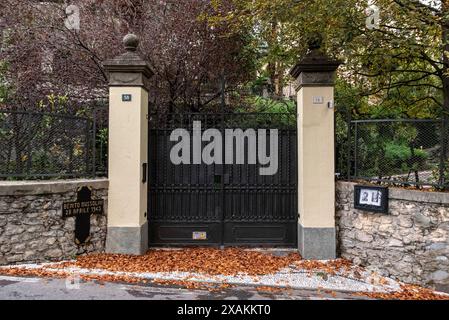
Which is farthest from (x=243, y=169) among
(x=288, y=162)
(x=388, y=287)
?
(x=388, y=287)

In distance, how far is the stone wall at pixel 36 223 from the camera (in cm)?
547

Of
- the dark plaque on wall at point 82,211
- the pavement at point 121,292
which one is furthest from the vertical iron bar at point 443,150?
the dark plaque on wall at point 82,211

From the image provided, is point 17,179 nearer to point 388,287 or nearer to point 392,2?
point 388,287

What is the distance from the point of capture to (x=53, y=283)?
485 centimetres

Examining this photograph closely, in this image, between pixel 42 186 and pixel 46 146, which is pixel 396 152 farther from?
pixel 46 146

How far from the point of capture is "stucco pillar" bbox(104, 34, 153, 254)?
20.7 feet

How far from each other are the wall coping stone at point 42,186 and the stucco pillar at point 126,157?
1.27 feet

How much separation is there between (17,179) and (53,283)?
2172 millimetres

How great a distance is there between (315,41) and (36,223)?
230 inches

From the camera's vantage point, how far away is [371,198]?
5754 millimetres

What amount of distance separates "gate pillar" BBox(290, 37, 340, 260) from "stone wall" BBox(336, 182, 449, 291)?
32 centimetres

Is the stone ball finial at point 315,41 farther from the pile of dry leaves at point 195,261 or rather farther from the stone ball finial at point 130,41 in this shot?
the pile of dry leaves at point 195,261

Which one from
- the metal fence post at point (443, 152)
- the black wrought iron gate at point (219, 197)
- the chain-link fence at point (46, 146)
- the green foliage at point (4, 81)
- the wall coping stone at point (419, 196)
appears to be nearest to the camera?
the wall coping stone at point (419, 196)

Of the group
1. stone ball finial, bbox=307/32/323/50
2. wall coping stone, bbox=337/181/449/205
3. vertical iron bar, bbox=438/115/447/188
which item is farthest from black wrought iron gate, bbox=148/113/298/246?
vertical iron bar, bbox=438/115/447/188
